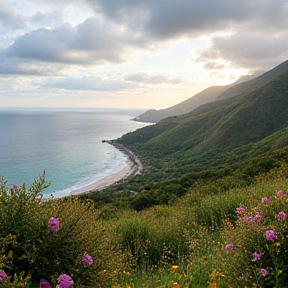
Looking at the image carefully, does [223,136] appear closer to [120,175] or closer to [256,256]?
[120,175]

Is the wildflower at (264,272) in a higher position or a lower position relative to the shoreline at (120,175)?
higher

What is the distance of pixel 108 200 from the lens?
90.6 ft

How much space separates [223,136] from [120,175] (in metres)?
35.8

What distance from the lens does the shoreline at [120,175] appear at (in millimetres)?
66250

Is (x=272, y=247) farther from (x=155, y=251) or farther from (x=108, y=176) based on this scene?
(x=108, y=176)

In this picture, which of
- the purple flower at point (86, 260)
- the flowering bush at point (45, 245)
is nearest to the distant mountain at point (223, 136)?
the flowering bush at point (45, 245)

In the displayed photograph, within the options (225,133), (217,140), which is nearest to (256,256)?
(217,140)

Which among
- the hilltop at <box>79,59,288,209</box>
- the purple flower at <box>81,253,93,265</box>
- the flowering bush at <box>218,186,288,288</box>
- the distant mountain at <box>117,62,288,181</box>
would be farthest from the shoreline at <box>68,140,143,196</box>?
the flowering bush at <box>218,186,288,288</box>

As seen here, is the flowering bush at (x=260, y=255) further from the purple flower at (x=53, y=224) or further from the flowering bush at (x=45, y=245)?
the purple flower at (x=53, y=224)

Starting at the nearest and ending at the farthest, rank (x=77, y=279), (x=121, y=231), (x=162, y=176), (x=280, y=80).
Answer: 1. (x=77, y=279)
2. (x=121, y=231)
3. (x=162, y=176)
4. (x=280, y=80)

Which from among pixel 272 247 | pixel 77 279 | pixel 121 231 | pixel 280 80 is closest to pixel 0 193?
pixel 77 279

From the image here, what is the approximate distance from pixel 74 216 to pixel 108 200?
24.4m

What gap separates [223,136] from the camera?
297 ft

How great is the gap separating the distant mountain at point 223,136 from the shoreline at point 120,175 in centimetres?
350
